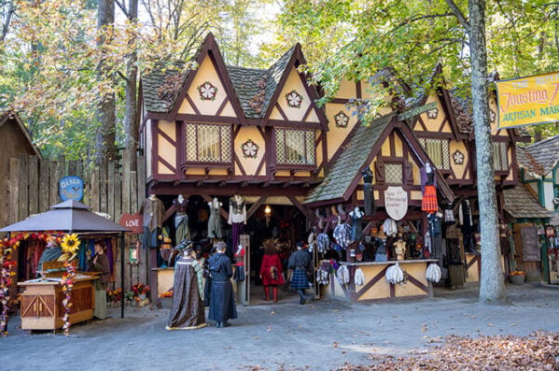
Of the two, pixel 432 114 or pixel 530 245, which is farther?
pixel 530 245

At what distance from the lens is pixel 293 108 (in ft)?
54.9

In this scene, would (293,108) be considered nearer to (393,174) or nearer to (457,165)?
(393,174)

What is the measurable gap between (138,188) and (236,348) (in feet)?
28.0

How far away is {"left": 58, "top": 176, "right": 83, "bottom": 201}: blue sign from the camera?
15.3 meters

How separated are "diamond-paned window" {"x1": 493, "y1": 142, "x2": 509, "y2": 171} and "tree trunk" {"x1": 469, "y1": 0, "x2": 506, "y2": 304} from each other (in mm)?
6691

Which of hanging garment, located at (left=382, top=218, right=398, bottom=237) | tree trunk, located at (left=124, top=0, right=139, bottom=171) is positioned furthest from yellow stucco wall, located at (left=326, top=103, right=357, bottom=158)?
tree trunk, located at (left=124, top=0, right=139, bottom=171)

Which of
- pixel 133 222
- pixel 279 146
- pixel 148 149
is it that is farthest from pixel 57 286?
pixel 279 146

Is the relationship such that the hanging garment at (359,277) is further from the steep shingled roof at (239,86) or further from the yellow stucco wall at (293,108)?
the steep shingled roof at (239,86)

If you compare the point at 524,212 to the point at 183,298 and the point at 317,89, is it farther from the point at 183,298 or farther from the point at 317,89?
the point at 183,298

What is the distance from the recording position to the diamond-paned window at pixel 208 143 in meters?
15.2

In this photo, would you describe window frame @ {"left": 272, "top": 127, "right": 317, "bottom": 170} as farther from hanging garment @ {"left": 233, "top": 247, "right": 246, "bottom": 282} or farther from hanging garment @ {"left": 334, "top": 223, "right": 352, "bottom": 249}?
hanging garment @ {"left": 233, "top": 247, "right": 246, "bottom": 282}

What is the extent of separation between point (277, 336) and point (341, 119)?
9.52 meters

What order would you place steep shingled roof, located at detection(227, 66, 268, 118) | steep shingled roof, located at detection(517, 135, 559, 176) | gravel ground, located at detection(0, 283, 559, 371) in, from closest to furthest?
gravel ground, located at detection(0, 283, 559, 371), steep shingled roof, located at detection(227, 66, 268, 118), steep shingled roof, located at detection(517, 135, 559, 176)

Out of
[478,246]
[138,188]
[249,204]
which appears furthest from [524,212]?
[138,188]
